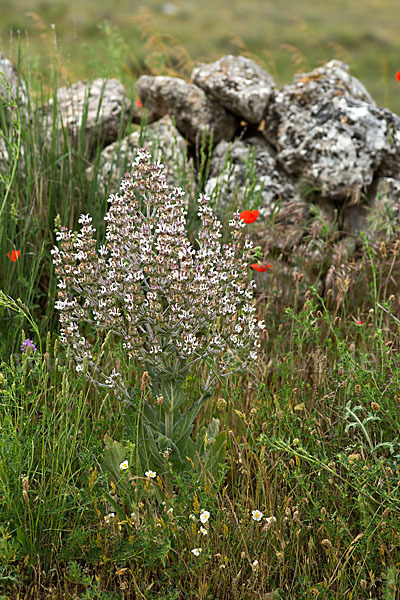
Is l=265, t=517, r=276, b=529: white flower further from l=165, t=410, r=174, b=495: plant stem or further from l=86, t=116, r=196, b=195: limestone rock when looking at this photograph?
l=86, t=116, r=196, b=195: limestone rock

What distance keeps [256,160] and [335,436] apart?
249cm

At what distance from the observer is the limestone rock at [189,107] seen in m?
4.14

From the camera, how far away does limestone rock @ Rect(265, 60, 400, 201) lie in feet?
Answer: 12.4

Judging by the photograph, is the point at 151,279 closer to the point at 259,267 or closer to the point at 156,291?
the point at 156,291

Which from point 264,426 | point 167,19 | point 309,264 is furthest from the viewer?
point 167,19

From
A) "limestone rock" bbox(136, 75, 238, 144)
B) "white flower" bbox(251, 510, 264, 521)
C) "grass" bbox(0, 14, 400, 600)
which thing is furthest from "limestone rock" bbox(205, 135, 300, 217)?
"white flower" bbox(251, 510, 264, 521)

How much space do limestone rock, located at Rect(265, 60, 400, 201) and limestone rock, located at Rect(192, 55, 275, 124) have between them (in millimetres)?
126

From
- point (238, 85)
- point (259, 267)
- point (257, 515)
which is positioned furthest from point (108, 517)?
point (238, 85)

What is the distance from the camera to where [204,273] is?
75.5 inches

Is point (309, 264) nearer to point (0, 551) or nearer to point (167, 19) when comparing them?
point (0, 551)

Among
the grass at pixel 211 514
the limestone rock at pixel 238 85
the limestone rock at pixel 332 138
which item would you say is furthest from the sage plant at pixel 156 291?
the limestone rock at pixel 238 85

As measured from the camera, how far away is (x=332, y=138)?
383 cm

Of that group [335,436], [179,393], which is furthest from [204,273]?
[335,436]

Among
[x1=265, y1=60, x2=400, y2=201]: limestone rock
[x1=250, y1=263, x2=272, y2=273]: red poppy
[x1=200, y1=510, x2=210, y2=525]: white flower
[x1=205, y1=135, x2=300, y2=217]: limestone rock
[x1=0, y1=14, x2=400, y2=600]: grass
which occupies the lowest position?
[x1=0, y1=14, x2=400, y2=600]: grass
